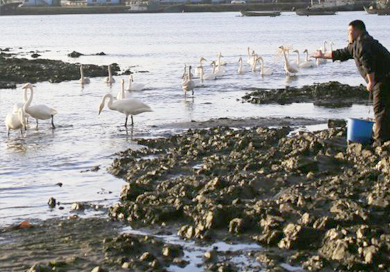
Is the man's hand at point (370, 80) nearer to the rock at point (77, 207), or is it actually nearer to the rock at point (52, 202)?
the rock at point (77, 207)

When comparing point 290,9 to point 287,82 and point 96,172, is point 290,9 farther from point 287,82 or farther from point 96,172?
point 96,172

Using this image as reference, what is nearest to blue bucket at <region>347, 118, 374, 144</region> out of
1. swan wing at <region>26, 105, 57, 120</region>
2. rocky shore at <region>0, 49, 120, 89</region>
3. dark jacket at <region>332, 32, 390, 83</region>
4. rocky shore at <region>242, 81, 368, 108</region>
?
dark jacket at <region>332, 32, 390, 83</region>

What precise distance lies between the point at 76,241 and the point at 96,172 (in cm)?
468

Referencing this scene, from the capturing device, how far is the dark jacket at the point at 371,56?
40.2ft

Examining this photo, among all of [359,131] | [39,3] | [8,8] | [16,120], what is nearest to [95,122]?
[16,120]

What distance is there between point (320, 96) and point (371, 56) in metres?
13.1

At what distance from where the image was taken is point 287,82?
32656mm

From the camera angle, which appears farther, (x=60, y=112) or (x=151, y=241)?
(x=60, y=112)

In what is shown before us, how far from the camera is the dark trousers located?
12.7m

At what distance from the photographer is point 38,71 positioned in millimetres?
38531

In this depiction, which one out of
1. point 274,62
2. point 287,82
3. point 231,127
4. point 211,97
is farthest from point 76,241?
point 274,62

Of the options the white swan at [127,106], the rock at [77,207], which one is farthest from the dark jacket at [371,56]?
the white swan at [127,106]

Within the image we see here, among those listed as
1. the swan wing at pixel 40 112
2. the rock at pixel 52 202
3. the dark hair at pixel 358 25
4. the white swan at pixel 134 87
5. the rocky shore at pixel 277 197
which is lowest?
the white swan at pixel 134 87

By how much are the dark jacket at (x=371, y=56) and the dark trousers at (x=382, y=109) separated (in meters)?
0.11
